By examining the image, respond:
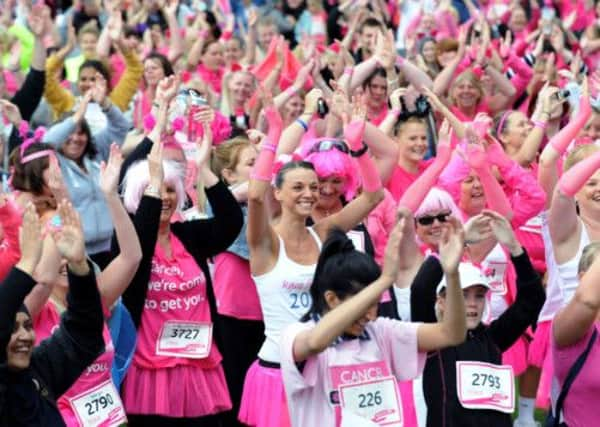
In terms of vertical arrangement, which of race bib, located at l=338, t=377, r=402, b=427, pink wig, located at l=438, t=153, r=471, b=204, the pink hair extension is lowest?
race bib, located at l=338, t=377, r=402, b=427

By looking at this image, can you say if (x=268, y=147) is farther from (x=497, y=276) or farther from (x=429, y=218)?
(x=497, y=276)

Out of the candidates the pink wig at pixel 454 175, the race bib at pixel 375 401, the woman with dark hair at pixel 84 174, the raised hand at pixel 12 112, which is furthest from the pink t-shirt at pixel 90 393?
the raised hand at pixel 12 112

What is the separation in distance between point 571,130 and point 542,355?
1265mm

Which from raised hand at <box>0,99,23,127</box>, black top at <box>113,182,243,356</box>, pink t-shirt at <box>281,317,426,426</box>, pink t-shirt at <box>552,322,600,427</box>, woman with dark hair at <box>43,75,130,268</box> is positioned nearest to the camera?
pink t-shirt at <box>281,317,426,426</box>

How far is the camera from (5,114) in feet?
33.5

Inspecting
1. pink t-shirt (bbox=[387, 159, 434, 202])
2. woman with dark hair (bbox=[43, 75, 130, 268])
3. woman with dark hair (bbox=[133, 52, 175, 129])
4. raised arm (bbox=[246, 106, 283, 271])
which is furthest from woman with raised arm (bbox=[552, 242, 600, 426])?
woman with dark hair (bbox=[133, 52, 175, 129])

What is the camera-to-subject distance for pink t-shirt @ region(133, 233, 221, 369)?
7344 millimetres

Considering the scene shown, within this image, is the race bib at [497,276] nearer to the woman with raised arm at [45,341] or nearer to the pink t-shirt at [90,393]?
the pink t-shirt at [90,393]

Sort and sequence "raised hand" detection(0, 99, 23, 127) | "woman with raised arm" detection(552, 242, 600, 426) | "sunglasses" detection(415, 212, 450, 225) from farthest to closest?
1. "raised hand" detection(0, 99, 23, 127)
2. "sunglasses" detection(415, 212, 450, 225)
3. "woman with raised arm" detection(552, 242, 600, 426)

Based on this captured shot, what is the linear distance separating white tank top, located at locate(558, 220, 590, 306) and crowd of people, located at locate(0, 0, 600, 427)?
2 cm

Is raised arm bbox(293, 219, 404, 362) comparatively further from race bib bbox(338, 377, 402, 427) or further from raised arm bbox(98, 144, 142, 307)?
raised arm bbox(98, 144, 142, 307)

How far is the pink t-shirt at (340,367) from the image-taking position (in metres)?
5.68

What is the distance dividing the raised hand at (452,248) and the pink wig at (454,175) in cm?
272

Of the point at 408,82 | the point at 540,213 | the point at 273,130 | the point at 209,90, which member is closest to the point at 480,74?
the point at 408,82
